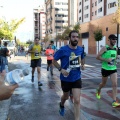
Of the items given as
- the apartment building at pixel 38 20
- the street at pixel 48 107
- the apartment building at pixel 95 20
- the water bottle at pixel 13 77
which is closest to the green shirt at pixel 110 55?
the street at pixel 48 107

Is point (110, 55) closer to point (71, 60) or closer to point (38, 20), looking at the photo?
point (71, 60)

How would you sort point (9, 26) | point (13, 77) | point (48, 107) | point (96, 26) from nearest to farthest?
1. point (13, 77)
2. point (48, 107)
3. point (9, 26)
4. point (96, 26)

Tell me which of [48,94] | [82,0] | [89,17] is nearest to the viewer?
[48,94]

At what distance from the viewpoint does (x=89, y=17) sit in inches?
2835

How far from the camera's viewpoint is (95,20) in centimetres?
4997

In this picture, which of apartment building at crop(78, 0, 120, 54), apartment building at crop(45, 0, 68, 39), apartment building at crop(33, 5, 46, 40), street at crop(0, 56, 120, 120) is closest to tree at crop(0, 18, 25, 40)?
apartment building at crop(78, 0, 120, 54)

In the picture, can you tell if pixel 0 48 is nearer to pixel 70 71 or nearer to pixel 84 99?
pixel 84 99

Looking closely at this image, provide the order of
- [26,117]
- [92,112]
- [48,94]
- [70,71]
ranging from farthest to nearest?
[48,94]
[92,112]
[26,117]
[70,71]

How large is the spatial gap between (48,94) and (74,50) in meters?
2.90

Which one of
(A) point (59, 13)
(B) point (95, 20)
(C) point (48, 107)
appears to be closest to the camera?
(C) point (48, 107)

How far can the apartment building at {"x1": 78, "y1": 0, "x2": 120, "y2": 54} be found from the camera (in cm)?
4406

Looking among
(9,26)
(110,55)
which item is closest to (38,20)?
(9,26)

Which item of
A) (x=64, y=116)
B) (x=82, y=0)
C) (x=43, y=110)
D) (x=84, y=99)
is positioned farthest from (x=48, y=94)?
(x=82, y=0)

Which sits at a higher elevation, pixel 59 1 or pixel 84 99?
pixel 59 1
